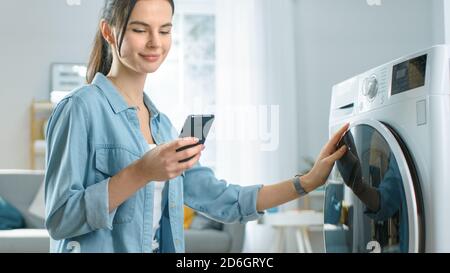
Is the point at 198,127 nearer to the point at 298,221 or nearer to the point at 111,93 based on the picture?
the point at 111,93

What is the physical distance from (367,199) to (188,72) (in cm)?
146

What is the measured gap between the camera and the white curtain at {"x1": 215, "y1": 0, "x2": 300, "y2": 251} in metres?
1.36

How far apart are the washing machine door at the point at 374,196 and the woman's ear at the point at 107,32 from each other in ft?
1.39

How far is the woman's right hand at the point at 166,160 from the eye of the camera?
0.76 meters

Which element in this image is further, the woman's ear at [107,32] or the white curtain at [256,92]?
the white curtain at [256,92]

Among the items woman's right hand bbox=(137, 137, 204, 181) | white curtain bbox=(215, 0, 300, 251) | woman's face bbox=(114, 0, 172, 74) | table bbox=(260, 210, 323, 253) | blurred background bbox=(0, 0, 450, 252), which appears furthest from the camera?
table bbox=(260, 210, 323, 253)

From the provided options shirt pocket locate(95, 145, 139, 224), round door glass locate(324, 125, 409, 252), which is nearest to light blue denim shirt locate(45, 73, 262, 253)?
shirt pocket locate(95, 145, 139, 224)

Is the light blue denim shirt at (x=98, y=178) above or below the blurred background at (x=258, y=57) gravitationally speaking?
below

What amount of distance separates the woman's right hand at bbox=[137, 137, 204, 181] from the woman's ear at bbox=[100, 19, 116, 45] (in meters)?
0.23

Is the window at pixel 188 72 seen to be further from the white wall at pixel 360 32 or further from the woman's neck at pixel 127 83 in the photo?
the white wall at pixel 360 32

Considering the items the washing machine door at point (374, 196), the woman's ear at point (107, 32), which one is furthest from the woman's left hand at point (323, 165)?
the woman's ear at point (107, 32)

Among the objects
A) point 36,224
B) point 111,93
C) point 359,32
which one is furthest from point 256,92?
point 36,224

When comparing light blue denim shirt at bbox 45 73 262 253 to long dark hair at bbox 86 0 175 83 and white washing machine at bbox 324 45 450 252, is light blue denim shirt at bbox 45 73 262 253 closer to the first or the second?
long dark hair at bbox 86 0 175 83

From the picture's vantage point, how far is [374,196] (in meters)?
1.03
